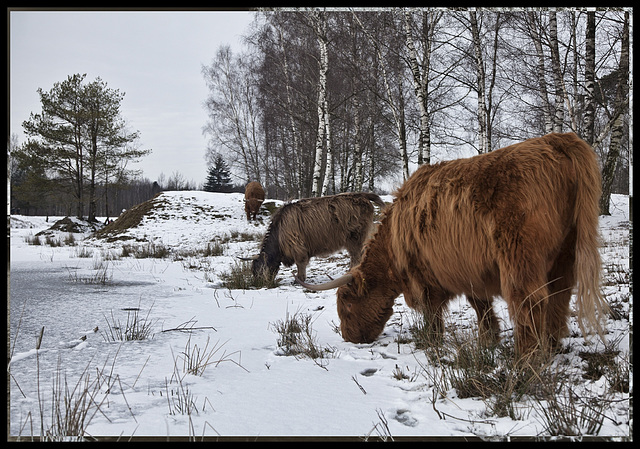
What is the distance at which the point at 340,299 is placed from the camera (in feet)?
11.2

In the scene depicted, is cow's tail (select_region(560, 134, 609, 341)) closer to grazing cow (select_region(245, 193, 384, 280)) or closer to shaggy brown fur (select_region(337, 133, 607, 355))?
shaggy brown fur (select_region(337, 133, 607, 355))

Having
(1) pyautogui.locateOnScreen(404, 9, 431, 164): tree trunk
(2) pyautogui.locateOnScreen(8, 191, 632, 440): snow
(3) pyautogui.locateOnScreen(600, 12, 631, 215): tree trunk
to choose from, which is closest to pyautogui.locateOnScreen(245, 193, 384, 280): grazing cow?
Answer: (2) pyautogui.locateOnScreen(8, 191, 632, 440): snow

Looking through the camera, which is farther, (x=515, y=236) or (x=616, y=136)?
(x=616, y=136)

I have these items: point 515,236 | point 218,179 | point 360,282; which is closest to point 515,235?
point 515,236

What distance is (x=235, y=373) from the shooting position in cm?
241

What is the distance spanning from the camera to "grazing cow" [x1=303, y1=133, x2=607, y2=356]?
89.0 inches

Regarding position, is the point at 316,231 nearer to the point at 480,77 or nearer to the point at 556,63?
the point at 556,63

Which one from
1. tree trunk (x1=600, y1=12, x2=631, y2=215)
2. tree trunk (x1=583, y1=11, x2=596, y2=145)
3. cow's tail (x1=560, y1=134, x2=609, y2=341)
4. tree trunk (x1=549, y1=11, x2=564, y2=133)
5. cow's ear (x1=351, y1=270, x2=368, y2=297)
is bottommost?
cow's ear (x1=351, y1=270, x2=368, y2=297)

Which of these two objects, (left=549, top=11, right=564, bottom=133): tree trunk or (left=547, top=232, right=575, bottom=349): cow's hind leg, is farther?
(left=549, top=11, right=564, bottom=133): tree trunk

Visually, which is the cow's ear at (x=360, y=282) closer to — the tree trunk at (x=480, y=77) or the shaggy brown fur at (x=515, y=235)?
the shaggy brown fur at (x=515, y=235)

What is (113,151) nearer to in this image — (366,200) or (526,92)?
(366,200)

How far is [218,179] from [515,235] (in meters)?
32.3

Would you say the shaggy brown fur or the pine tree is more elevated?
the pine tree
